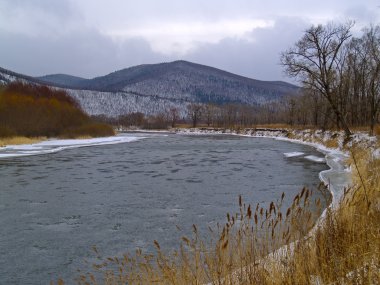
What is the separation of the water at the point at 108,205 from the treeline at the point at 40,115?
130 feet

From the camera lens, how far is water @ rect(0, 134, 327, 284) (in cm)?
796

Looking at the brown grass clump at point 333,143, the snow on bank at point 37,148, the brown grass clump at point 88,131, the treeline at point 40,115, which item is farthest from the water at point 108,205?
the brown grass clump at point 88,131

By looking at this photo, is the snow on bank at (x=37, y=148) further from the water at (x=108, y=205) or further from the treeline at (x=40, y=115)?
the water at (x=108, y=205)

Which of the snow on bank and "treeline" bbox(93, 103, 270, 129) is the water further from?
"treeline" bbox(93, 103, 270, 129)

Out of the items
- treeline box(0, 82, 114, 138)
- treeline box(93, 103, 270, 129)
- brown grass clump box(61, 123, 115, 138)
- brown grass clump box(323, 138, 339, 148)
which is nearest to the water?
brown grass clump box(323, 138, 339, 148)

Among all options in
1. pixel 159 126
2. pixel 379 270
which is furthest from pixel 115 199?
pixel 159 126

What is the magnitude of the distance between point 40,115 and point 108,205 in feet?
193

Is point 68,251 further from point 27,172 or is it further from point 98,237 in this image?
point 27,172

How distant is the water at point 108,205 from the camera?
7957mm

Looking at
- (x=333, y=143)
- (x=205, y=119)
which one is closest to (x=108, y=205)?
(x=333, y=143)

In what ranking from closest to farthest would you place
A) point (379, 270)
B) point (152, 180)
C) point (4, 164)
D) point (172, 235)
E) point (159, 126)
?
point (379, 270)
point (172, 235)
point (152, 180)
point (4, 164)
point (159, 126)

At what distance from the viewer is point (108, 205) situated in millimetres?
12680

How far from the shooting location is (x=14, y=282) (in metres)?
6.48

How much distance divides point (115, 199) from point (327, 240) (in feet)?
33.0
